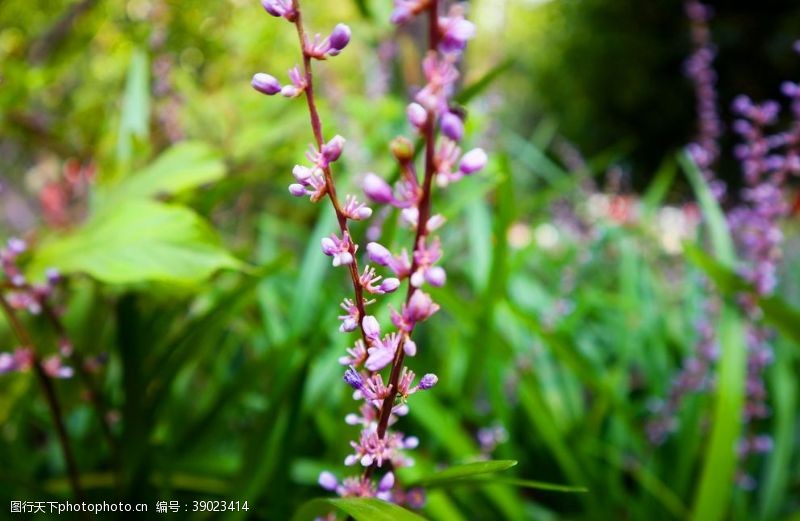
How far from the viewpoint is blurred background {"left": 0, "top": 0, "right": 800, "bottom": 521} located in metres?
1.36

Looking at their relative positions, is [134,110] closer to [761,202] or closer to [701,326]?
[761,202]

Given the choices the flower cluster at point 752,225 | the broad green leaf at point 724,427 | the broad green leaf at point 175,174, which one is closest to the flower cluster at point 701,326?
the flower cluster at point 752,225

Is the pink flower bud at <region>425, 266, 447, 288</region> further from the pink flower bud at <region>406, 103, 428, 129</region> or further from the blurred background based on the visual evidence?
the blurred background

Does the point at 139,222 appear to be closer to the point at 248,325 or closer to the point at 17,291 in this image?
the point at 17,291

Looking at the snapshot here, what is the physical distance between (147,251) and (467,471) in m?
0.80

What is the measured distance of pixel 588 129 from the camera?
12109mm

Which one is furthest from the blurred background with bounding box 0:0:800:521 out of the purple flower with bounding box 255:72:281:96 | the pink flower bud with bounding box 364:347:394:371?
the pink flower bud with bounding box 364:347:394:371

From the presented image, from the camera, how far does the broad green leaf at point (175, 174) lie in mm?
1476


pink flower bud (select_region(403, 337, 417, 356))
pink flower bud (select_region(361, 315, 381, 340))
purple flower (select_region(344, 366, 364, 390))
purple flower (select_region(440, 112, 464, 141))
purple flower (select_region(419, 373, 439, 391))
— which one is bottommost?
purple flower (select_region(419, 373, 439, 391))

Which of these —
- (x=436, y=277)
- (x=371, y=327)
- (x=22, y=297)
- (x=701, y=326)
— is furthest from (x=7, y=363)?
(x=701, y=326)

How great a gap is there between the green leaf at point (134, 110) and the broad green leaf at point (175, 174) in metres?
0.37

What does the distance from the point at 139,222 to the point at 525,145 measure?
9.16 feet

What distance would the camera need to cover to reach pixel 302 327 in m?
1.68

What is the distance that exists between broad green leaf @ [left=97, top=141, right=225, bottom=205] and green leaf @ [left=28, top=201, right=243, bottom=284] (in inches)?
7.7
